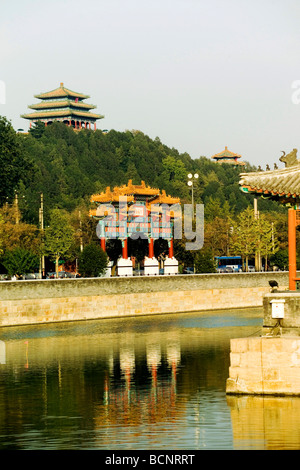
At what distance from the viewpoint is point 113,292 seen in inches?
2366

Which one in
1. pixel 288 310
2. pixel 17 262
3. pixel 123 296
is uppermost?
pixel 17 262

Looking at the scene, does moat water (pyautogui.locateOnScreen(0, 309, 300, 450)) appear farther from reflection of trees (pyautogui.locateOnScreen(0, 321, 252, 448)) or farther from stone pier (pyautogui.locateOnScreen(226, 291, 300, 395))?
stone pier (pyautogui.locateOnScreen(226, 291, 300, 395))

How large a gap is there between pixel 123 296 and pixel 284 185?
3208 cm

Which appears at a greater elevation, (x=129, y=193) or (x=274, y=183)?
(x=129, y=193)

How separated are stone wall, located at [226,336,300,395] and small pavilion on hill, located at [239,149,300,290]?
4684 millimetres

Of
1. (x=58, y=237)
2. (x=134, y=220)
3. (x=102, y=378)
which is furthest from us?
(x=58, y=237)

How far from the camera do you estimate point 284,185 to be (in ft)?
97.8

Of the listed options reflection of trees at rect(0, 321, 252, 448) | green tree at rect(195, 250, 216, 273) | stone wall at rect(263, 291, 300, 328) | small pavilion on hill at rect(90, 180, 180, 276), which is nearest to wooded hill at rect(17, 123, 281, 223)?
small pavilion on hill at rect(90, 180, 180, 276)

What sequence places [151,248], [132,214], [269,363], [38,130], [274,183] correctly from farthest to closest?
[38,130], [151,248], [132,214], [274,183], [269,363]

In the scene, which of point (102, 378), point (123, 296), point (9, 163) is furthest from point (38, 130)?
point (102, 378)

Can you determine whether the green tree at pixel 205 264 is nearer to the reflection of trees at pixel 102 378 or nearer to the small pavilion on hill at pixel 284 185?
the reflection of trees at pixel 102 378

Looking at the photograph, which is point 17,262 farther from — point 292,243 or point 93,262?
point 292,243

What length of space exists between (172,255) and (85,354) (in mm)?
42684

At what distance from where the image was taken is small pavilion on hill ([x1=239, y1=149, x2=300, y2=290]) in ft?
97.2
